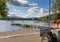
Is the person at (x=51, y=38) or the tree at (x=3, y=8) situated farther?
the tree at (x=3, y=8)

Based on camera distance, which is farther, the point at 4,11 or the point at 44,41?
the point at 44,41

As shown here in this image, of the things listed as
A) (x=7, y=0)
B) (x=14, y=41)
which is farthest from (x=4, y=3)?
(x=14, y=41)

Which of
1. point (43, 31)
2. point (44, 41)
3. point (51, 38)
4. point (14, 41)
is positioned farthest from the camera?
point (14, 41)

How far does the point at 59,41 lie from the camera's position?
268 inches

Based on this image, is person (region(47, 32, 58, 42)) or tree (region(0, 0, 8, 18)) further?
tree (region(0, 0, 8, 18))

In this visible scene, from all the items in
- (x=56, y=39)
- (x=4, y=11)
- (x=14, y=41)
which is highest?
(x=4, y=11)

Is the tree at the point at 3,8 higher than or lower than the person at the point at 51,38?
higher

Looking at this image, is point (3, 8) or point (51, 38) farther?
point (3, 8)

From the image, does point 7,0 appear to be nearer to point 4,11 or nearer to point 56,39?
point 4,11

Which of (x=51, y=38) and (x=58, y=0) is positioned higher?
(x=58, y=0)

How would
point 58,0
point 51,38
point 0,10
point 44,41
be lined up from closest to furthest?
point 51,38 < point 0,10 < point 44,41 < point 58,0

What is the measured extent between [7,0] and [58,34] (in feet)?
6.77

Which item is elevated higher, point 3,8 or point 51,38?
point 3,8

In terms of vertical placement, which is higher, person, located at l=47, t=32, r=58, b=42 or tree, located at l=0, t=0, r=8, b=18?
tree, located at l=0, t=0, r=8, b=18
